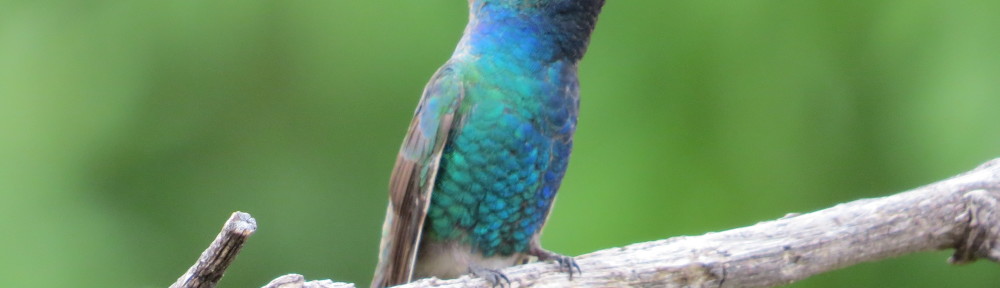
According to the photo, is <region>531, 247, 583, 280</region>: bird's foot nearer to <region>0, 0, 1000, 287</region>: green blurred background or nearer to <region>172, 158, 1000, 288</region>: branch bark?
<region>172, 158, 1000, 288</region>: branch bark

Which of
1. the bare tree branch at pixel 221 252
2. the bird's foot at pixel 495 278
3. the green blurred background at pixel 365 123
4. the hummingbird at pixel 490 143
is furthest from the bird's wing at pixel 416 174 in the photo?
the green blurred background at pixel 365 123

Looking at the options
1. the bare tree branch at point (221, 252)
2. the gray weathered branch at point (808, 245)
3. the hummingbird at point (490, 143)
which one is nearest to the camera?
the bare tree branch at point (221, 252)

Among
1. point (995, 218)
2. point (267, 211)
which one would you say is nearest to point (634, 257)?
point (995, 218)

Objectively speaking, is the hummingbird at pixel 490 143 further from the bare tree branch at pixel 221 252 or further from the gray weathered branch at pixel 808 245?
the bare tree branch at pixel 221 252

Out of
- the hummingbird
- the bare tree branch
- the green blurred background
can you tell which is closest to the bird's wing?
the hummingbird

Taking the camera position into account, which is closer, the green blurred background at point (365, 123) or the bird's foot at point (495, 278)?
the bird's foot at point (495, 278)

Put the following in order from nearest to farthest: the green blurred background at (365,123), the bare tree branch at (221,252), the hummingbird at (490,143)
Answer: the bare tree branch at (221,252) < the hummingbird at (490,143) < the green blurred background at (365,123)

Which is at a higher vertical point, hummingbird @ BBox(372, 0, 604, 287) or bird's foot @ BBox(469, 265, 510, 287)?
hummingbird @ BBox(372, 0, 604, 287)

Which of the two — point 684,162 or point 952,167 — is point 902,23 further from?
point 684,162
